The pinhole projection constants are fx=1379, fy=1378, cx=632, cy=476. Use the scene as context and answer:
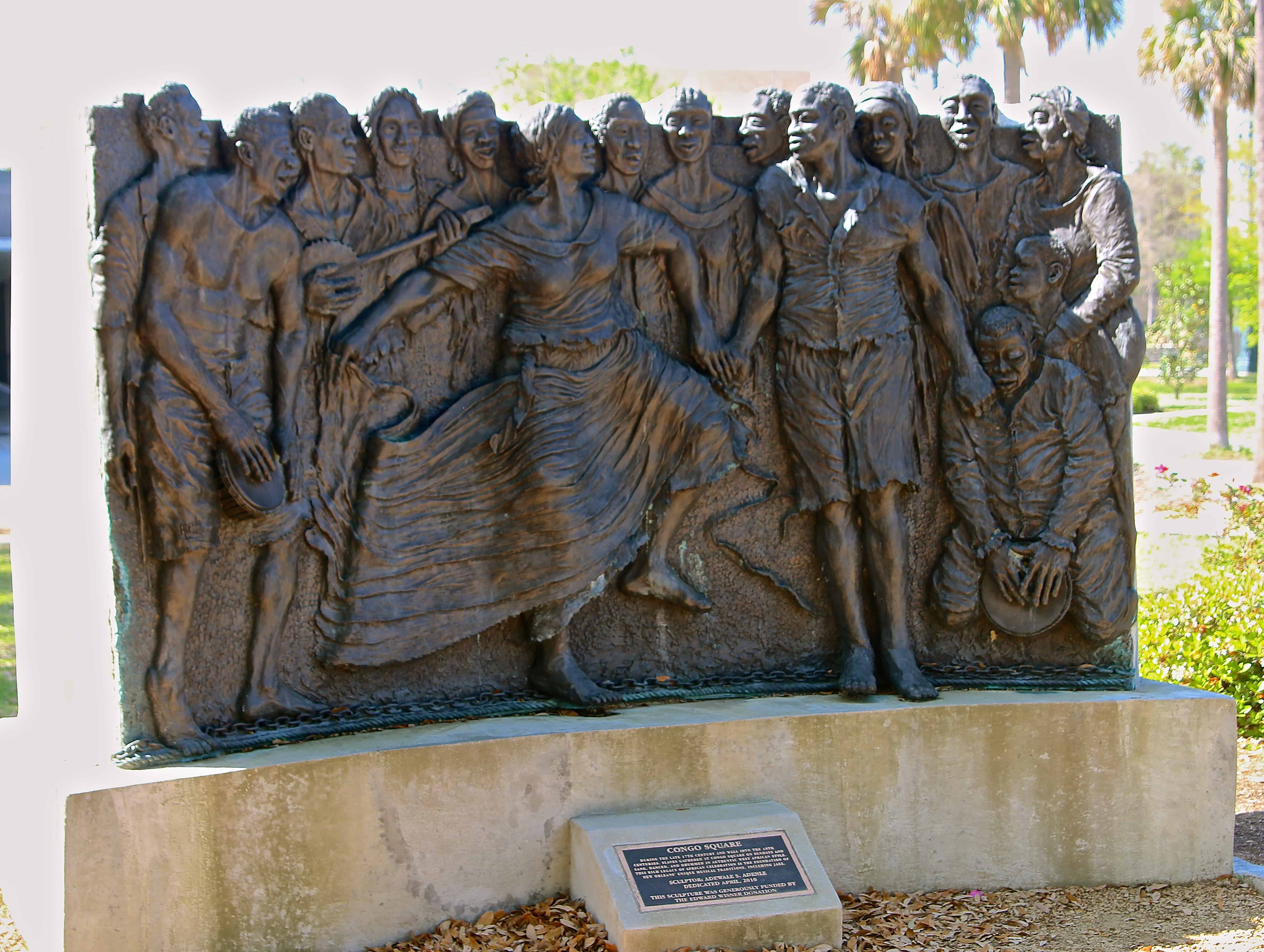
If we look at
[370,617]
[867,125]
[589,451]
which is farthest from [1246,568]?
[370,617]

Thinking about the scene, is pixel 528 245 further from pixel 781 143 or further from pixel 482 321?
pixel 781 143

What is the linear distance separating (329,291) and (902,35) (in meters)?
19.2

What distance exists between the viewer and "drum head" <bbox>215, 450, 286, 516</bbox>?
15.4ft

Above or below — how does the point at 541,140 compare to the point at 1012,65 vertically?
below

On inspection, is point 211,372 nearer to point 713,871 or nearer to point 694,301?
point 694,301

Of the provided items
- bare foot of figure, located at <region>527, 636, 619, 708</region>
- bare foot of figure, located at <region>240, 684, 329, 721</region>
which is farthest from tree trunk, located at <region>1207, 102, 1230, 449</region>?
bare foot of figure, located at <region>240, 684, 329, 721</region>

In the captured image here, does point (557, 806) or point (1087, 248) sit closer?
point (557, 806)

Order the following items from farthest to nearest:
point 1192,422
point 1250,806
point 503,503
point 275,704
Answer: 1. point 1192,422
2. point 1250,806
3. point 503,503
4. point 275,704

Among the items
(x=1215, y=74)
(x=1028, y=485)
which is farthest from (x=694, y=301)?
(x=1215, y=74)

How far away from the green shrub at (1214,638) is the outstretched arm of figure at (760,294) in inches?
129

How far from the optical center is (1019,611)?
19.2 ft

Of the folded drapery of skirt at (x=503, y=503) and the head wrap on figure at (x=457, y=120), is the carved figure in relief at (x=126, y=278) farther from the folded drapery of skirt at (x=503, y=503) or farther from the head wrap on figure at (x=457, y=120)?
the head wrap on figure at (x=457, y=120)

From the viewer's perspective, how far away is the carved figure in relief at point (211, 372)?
458cm

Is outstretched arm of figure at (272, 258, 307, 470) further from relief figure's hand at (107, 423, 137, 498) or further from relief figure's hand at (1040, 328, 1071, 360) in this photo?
relief figure's hand at (1040, 328, 1071, 360)
